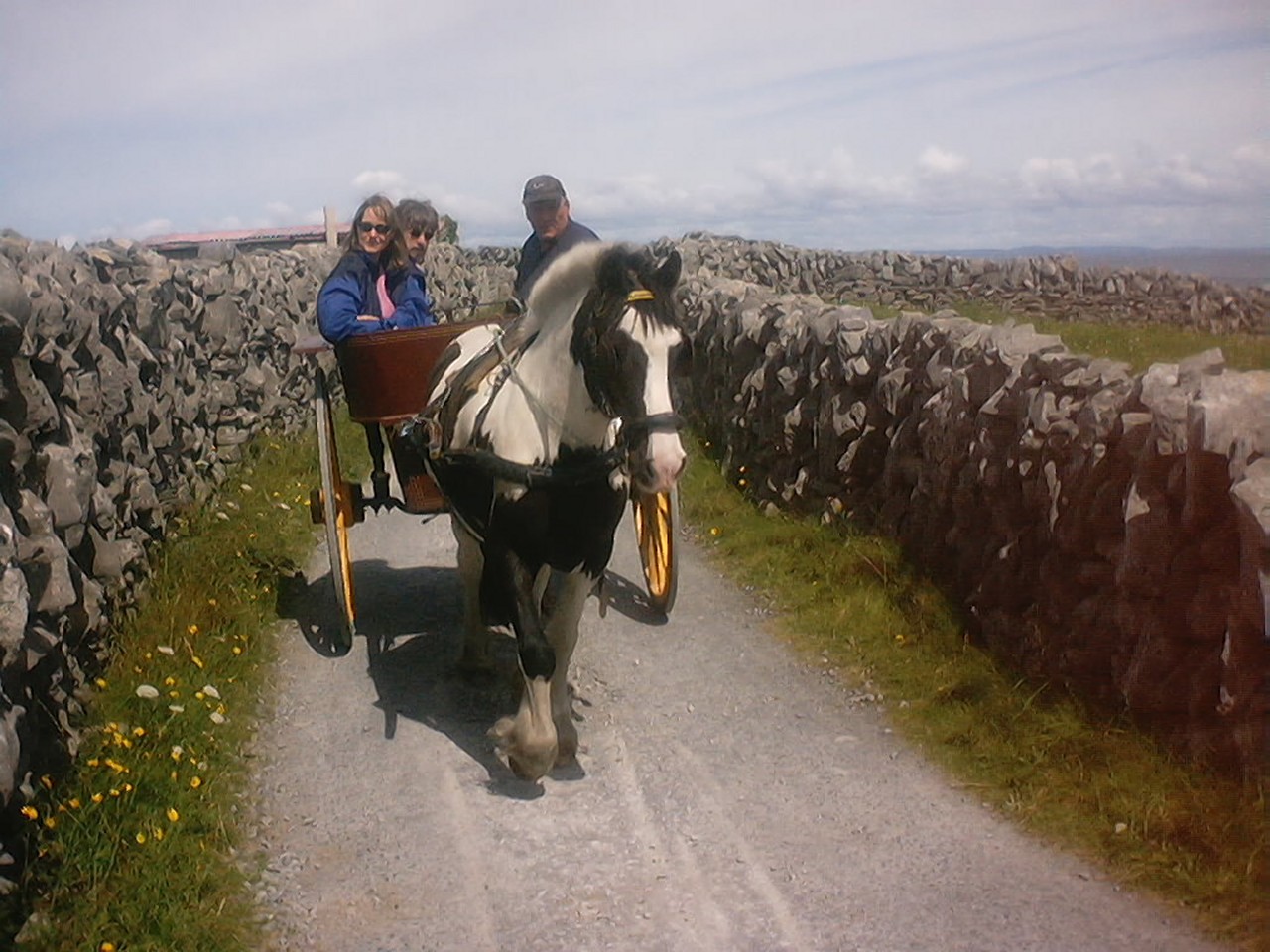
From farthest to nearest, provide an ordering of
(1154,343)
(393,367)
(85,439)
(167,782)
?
(1154,343) → (393,367) → (85,439) → (167,782)

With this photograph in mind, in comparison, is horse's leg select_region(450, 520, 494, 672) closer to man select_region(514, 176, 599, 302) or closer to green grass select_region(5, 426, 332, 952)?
green grass select_region(5, 426, 332, 952)

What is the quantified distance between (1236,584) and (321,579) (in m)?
4.99

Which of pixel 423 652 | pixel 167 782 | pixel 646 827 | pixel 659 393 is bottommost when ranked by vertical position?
pixel 646 827

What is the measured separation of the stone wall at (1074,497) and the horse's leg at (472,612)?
2284 millimetres

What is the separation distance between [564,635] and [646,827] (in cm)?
86

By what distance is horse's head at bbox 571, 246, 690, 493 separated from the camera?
3.33m

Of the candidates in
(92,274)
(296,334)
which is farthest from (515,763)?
(296,334)

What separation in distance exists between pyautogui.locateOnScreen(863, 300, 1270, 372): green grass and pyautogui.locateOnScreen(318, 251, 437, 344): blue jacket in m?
2.96

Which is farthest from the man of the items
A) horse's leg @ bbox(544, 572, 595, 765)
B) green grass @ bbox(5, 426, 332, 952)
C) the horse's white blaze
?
green grass @ bbox(5, 426, 332, 952)

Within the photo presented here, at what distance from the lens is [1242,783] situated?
3.34m

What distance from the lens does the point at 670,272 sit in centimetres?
344

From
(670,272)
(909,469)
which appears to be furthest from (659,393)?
(909,469)

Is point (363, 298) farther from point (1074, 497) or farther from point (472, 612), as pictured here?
point (1074, 497)

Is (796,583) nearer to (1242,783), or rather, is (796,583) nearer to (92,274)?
(1242,783)
